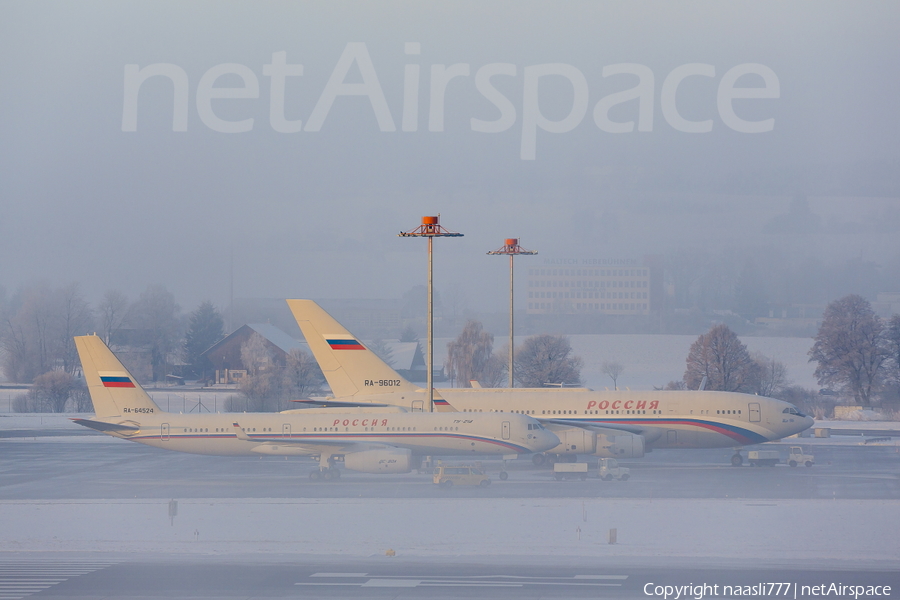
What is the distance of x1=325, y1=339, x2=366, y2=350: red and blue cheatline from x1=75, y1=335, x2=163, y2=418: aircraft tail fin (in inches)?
512

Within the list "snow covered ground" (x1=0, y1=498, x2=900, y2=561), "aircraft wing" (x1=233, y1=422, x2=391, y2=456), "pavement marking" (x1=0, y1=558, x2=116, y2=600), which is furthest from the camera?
"aircraft wing" (x1=233, y1=422, x2=391, y2=456)

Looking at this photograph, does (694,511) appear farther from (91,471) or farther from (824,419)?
(824,419)

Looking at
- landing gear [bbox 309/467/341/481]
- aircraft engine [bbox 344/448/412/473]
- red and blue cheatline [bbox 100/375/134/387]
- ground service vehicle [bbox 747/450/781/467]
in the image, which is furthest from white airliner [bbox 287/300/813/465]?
red and blue cheatline [bbox 100/375/134/387]

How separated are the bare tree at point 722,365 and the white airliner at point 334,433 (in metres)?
57.5

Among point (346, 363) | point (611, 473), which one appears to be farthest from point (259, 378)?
point (611, 473)

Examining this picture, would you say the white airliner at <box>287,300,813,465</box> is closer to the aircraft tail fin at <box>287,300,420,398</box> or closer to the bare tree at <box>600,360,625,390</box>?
the aircraft tail fin at <box>287,300,420,398</box>

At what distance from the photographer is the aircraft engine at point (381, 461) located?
47844mm

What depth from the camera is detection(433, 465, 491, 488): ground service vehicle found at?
4472 centimetres

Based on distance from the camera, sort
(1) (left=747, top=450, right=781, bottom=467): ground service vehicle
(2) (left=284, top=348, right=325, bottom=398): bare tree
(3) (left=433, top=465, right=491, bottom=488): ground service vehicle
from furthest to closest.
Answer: (2) (left=284, top=348, right=325, bottom=398): bare tree, (1) (left=747, top=450, right=781, bottom=467): ground service vehicle, (3) (left=433, top=465, right=491, bottom=488): ground service vehicle

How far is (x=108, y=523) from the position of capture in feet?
115

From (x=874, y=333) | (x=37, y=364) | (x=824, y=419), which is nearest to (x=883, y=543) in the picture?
(x=824, y=419)

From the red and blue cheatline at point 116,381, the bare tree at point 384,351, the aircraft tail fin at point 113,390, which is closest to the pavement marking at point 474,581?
the aircraft tail fin at point 113,390

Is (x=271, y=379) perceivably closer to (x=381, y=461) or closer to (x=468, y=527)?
(x=381, y=461)

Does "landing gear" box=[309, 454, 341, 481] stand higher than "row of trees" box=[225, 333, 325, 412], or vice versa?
"row of trees" box=[225, 333, 325, 412]
